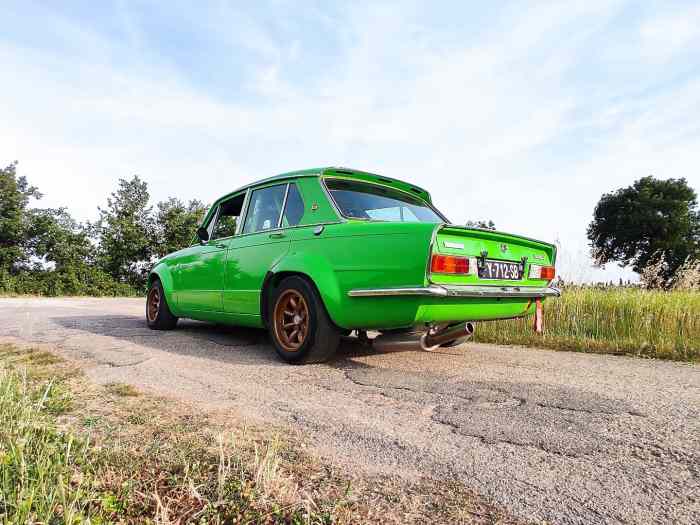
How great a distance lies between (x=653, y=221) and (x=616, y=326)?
130 ft

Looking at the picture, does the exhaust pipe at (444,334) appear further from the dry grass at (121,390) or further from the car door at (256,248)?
the dry grass at (121,390)

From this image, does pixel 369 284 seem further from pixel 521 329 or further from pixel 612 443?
pixel 521 329

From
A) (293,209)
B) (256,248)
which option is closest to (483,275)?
(293,209)

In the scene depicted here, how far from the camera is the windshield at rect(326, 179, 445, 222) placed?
3824 millimetres

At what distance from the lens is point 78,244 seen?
34219 millimetres

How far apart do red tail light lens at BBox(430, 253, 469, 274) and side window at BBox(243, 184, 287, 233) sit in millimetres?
1874

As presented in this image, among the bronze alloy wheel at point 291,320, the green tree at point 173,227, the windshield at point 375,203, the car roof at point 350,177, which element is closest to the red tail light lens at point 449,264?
the windshield at point 375,203

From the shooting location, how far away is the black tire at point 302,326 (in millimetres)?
3574

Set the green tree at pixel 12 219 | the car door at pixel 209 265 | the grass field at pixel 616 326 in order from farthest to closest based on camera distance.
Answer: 1. the green tree at pixel 12 219
2. the car door at pixel 209 265
3. the grass field at pixel 616 326

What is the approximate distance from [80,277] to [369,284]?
31482 mm

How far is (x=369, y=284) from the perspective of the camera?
3.22 metres

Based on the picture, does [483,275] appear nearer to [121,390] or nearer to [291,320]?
[291,320]

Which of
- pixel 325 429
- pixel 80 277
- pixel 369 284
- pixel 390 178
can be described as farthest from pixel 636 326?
pixel 80 277

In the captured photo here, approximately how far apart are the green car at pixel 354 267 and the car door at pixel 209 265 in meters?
0.02
